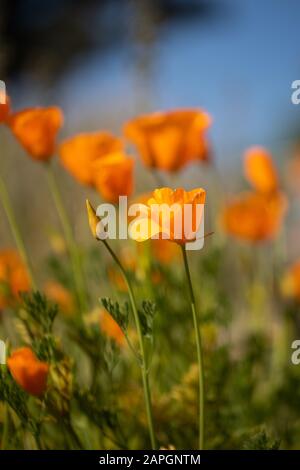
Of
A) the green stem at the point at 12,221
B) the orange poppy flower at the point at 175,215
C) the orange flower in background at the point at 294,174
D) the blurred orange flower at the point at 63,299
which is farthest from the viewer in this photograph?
the orange flower in background at the point at 294,174

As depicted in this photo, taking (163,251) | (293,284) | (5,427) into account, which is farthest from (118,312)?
(293,284)

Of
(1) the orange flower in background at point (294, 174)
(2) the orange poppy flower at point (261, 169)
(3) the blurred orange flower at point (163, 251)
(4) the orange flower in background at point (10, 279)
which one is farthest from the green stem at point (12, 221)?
(1) the orange flower in background at point (294, 174)

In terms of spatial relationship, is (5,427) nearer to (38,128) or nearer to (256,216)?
(38,128)

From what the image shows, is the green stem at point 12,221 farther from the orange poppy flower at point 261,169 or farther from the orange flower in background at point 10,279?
the orange poppy flower at point 261,169

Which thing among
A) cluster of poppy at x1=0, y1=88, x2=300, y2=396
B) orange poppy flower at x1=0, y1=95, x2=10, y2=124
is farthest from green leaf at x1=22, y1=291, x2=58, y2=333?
orange poppy flower at x1=0, y1=95, x2=10, y2=124

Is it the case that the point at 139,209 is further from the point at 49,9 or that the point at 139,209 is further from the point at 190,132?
the point at 49,9

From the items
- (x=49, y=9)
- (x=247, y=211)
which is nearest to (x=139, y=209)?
(x=247, y=211)
